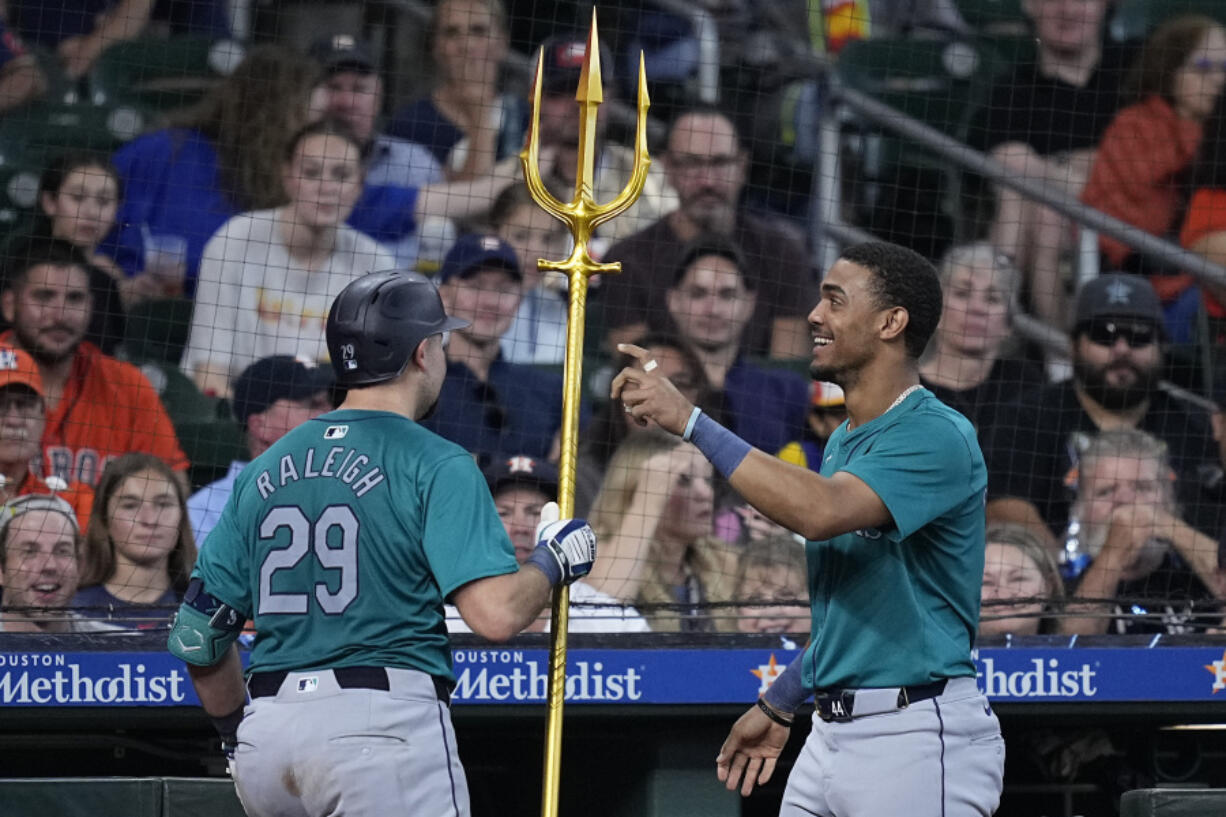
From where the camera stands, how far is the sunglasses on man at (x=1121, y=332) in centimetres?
644

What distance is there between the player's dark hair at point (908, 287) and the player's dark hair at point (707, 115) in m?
3.69

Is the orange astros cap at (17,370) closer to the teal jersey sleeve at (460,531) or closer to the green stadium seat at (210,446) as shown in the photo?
the green stadium seat at (210,446)

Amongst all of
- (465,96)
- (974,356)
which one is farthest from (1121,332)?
(465,96)

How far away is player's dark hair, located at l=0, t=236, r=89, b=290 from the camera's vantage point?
6.23 metres

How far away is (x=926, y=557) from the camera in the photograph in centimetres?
322

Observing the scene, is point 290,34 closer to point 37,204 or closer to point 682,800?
point 37,204

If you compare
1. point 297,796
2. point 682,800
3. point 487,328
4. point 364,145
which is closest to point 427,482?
point 297,796

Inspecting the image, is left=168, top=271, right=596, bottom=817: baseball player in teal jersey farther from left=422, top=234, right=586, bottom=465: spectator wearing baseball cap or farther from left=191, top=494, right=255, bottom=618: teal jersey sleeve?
left=422, top=234, right=586, bottom=465: spectator wearing baseball cap

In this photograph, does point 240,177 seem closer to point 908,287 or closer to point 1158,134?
point 1158,134

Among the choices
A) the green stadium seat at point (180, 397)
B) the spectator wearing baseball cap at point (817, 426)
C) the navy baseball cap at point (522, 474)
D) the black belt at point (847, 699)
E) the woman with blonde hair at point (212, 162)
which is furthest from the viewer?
the woman with blonde hair at point (212, 162)

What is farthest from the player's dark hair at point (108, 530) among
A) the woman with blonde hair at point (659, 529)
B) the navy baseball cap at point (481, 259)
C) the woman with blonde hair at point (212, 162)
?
the woman with blonde hair at point (212, 162)

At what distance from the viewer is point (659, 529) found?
571 cm

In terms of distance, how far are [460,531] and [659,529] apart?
9.42ft

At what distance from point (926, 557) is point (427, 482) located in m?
0.94
